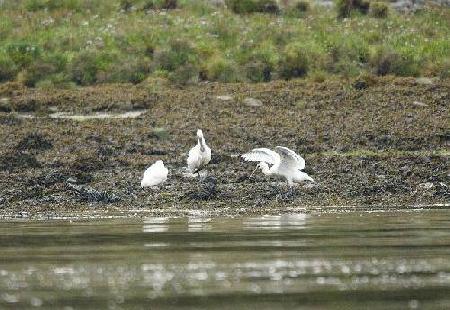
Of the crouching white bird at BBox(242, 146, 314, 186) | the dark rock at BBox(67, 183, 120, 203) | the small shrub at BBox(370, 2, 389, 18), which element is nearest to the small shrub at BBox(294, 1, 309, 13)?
the small shrub at BBox(370, 2, 389, 18)

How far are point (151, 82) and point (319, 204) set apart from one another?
1606 centimetres

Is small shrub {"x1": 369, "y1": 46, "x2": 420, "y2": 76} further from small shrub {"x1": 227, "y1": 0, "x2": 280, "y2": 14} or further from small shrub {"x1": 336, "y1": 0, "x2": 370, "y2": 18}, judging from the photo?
small shrub {"x1": 227, "y1": 0, "x2": 280, "y2": 14}

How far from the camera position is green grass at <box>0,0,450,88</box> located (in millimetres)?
42375

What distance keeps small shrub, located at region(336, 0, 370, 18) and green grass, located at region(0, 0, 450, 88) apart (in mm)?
180

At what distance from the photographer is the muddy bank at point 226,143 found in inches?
1035

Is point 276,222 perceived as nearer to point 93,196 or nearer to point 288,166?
point 288,166

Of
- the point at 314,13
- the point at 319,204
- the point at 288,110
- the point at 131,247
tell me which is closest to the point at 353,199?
the point at 319,204

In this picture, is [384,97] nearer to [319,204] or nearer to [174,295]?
[319,204]

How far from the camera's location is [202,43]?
147ft

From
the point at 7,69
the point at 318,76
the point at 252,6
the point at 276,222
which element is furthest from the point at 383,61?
the point at 276,222

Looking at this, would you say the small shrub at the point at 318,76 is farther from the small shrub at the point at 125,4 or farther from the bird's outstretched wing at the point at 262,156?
the bird's outstretched wing at the point at 262,156

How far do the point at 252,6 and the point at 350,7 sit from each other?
3085 millimetres

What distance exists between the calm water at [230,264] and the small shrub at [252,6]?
88.9 feet

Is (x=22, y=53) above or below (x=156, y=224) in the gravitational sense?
below
